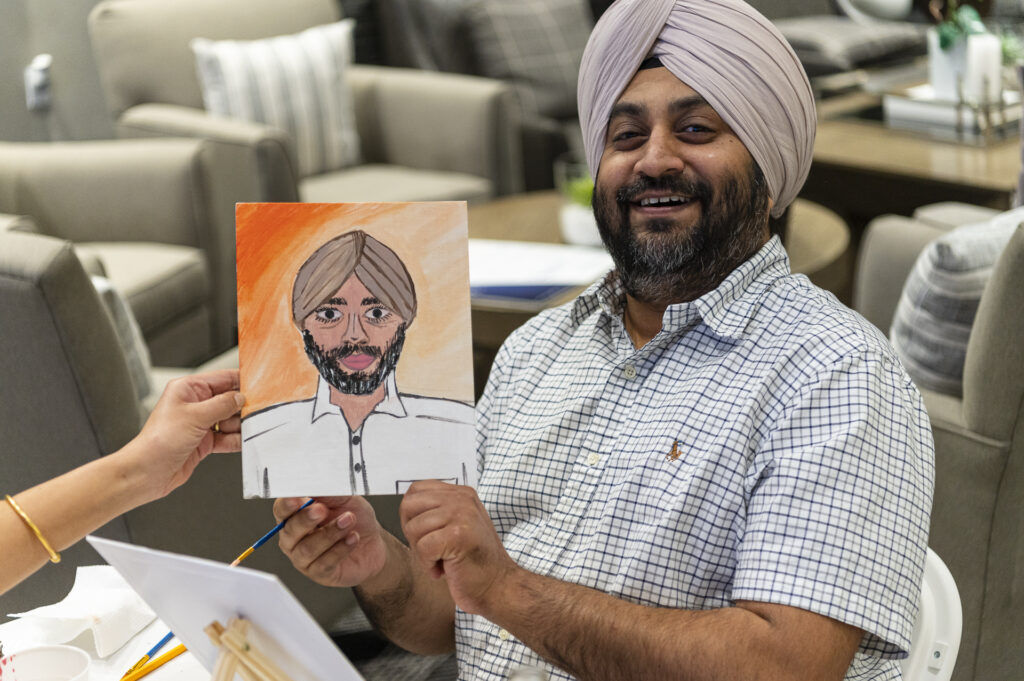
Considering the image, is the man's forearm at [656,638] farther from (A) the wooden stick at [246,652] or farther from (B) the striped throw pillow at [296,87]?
(B) the striped throw pillow at [296,87]

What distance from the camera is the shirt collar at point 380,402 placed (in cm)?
107

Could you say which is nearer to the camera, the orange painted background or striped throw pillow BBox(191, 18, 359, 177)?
the orange painted background

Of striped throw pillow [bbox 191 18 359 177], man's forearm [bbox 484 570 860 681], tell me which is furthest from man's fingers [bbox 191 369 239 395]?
striped throw pillow [bbox 191 18 359 177]

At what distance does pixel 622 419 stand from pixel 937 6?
11.3ft

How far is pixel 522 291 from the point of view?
2469mm

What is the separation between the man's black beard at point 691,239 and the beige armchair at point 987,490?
66cm

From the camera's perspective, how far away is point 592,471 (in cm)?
127

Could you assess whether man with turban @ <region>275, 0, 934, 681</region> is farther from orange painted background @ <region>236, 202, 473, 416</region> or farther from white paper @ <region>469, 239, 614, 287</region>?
white paper @ <region>469, 239, 614, 287</region>

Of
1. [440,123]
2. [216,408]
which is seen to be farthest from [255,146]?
[216,408]

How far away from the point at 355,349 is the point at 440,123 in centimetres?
306

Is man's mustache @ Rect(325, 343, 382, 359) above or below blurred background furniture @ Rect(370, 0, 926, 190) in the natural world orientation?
above

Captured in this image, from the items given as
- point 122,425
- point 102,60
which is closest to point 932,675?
point 122,425

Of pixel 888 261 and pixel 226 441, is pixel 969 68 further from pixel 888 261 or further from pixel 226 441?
pixel 226 441

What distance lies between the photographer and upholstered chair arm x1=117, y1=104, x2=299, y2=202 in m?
3.44
